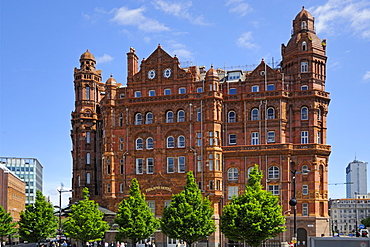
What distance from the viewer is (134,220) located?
6950cm

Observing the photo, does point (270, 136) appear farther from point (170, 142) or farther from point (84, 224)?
point (84, 224)

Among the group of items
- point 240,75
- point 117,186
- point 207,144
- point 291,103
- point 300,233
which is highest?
point 240,75

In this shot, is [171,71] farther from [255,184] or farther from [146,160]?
[255,184]

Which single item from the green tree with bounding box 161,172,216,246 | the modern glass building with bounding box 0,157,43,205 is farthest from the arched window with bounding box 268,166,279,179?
the modern glass building with bounding box 0,157,43,205

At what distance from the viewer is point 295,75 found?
83.9m

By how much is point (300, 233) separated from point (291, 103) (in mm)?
19988

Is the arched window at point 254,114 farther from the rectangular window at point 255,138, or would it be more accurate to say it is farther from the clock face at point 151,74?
the clock face at point 151,74

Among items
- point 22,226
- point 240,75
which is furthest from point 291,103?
point 22,226

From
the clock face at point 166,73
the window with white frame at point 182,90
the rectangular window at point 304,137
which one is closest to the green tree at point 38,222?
the window with white frame at point 182,90

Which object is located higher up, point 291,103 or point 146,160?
point 291,103

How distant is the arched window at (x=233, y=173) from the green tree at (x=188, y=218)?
15971 mm

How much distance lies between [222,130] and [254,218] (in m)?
26.3

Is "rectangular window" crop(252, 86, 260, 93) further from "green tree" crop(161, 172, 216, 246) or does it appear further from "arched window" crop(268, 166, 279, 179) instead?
"green tree" crop(161, 172, 216, 246)

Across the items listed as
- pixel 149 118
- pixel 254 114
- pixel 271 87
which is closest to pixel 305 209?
pixel 254 114
